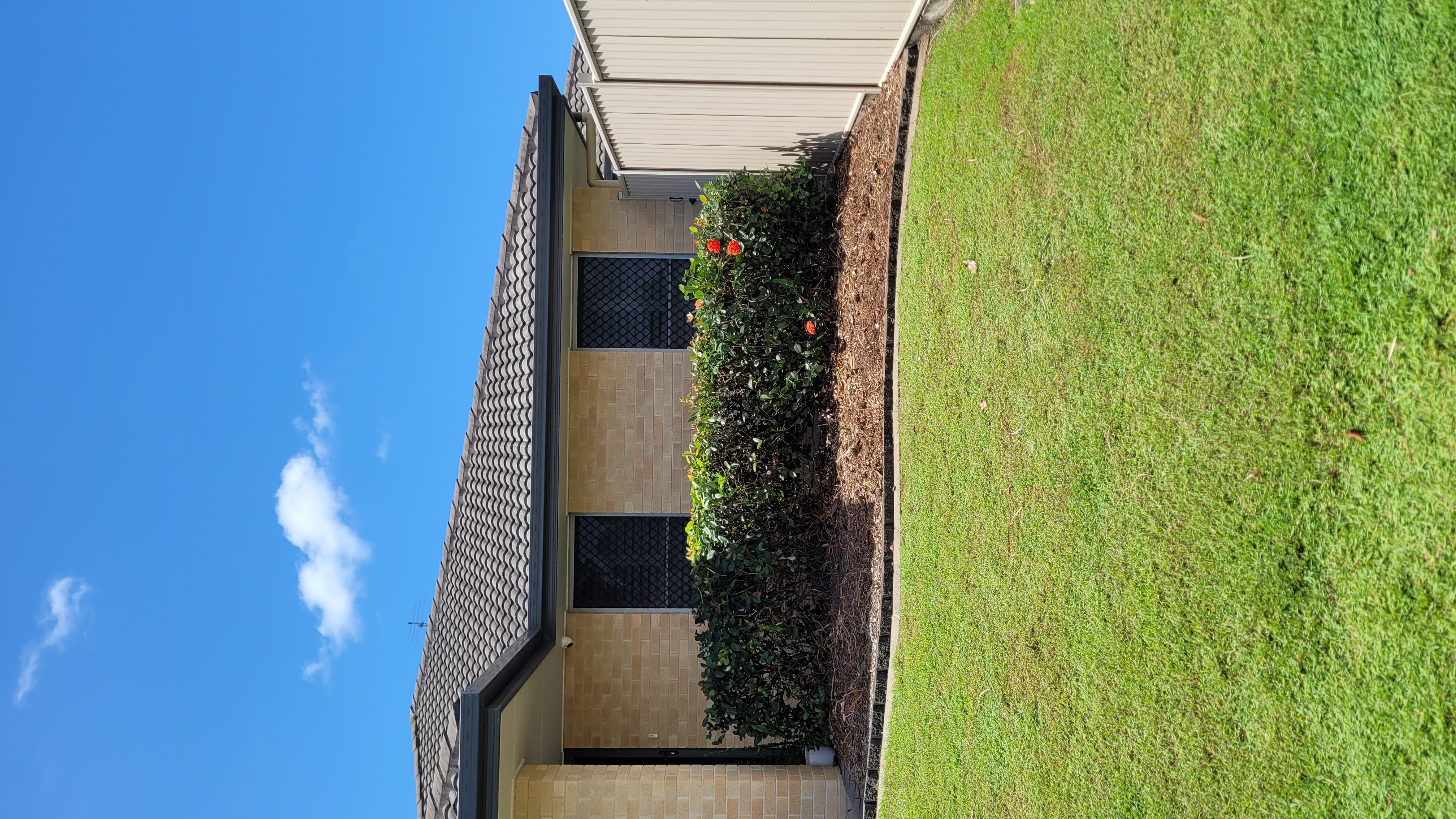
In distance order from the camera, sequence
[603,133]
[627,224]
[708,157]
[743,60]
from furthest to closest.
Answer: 1. [627,224]
2. [708,157]
3. [603,133]
4. [743,60]

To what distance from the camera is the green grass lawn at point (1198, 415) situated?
3.29m

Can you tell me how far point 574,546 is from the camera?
10750mm

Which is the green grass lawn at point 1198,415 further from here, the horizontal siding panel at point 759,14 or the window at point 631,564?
the window at point 631,564

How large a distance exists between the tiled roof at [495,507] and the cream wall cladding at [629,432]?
861 mm

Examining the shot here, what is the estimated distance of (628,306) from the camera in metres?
11.2

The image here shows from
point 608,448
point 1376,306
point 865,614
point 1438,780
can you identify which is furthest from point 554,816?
point 1376,306

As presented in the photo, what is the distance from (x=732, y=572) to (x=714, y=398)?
1804mm

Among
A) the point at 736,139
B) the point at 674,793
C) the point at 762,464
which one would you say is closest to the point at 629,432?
the point at 762,464

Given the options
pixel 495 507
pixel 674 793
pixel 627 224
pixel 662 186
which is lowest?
pixel 674 793

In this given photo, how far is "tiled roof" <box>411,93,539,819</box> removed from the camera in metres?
9.80

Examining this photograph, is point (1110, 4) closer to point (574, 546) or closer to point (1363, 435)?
point (1363, 435)

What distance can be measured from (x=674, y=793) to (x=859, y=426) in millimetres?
3855

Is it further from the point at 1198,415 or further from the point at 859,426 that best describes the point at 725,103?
the point at 1198,415

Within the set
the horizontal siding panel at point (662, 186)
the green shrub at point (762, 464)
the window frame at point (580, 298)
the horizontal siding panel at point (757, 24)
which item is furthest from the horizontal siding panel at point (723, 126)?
the window frame at point (580, 298)
